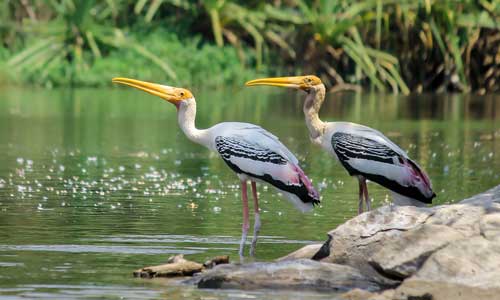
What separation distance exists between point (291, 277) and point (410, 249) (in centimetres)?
76

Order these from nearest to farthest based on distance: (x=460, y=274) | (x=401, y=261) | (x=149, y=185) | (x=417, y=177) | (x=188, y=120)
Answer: (x=460, y=274), (x=401, y=261), (x=417, y=177), (x=188, y=120), (x=149, y=185)

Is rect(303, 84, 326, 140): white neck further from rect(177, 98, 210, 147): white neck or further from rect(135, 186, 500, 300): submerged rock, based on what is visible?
rect(135, 186, 500, 300): submerged rock

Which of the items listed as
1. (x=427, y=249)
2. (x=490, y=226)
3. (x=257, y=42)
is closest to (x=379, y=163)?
(x=490, y=226)

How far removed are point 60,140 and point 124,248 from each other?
11.2 metres

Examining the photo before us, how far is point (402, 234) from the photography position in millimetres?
9438

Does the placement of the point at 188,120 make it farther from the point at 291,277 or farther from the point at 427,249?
the point at 427,249

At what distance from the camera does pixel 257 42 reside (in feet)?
126

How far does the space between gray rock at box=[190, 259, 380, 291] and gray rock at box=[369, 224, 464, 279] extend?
0.18 meters

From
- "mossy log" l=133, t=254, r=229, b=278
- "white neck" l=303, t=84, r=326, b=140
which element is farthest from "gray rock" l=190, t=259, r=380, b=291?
"white neck" l=303, t=84, r=326, b=140

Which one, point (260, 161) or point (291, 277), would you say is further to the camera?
point (260, 161)

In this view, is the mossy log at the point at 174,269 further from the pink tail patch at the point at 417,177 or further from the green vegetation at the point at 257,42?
the green vegetation at the point at 257,42

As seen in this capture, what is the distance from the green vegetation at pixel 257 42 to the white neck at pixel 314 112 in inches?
989

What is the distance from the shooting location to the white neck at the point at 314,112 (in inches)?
459

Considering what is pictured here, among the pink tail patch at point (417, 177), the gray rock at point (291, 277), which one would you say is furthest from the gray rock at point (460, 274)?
the pink tail patch at point (417, 177)
